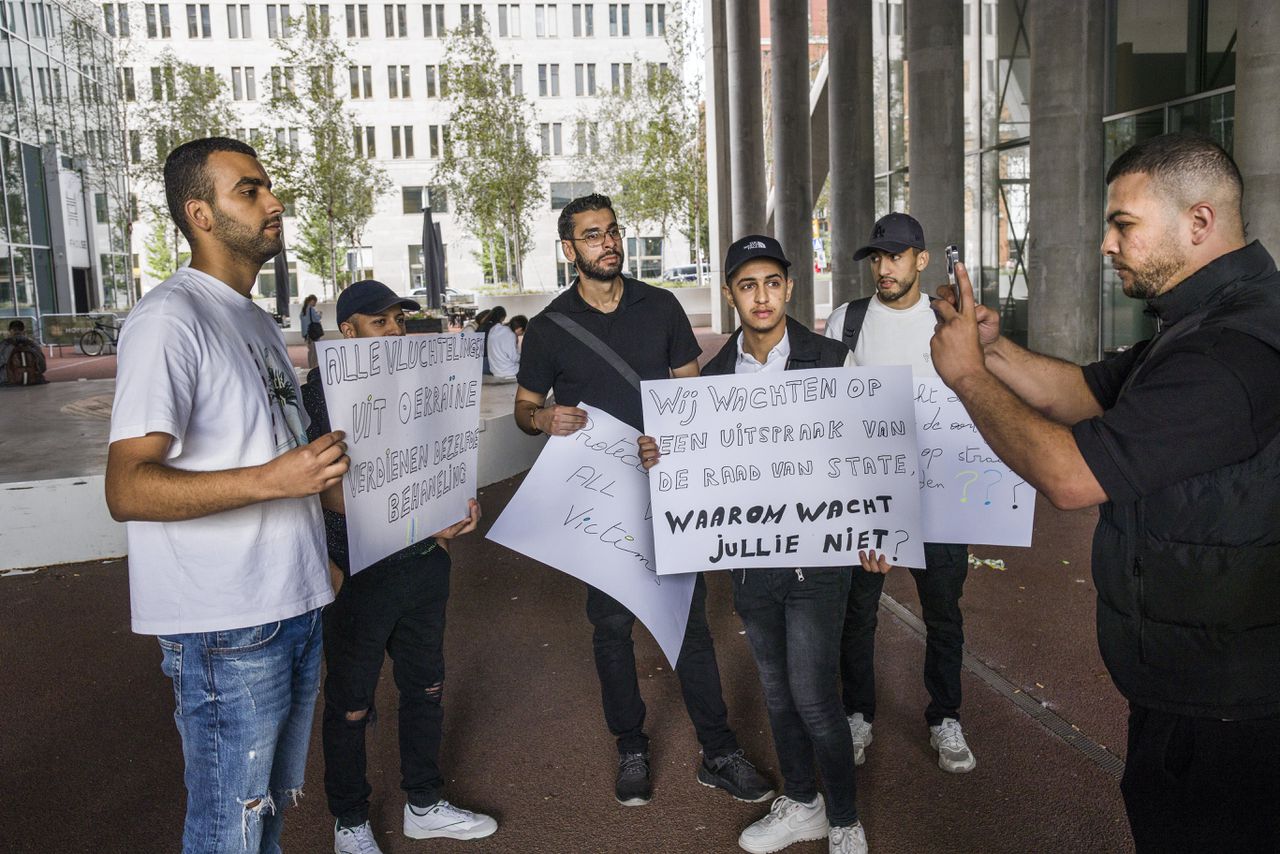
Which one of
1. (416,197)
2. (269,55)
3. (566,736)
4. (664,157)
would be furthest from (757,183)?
(269,55)

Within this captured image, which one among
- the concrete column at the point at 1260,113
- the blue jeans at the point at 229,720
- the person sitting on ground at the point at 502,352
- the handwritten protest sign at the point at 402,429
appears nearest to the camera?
the blue jeans at the point at 229,720

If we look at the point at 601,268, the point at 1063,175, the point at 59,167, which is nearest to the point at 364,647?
the point at 601,268

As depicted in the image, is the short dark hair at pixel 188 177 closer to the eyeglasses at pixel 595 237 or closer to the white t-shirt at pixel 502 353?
the eyeglasses at pixel 595 237

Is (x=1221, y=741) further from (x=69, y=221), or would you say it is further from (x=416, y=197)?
(x=416, y=197)

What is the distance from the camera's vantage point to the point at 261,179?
2889 millimetres

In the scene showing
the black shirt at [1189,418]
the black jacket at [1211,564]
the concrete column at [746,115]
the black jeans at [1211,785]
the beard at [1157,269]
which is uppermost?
the concrete column at [746,115]

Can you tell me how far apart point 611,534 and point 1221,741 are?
2404mm

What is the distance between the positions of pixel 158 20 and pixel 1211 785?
86.0 m

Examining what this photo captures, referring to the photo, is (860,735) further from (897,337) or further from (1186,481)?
(1186,481)

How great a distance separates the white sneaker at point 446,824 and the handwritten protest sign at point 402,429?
3.91 ft

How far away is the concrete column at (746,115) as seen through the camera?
27.9m

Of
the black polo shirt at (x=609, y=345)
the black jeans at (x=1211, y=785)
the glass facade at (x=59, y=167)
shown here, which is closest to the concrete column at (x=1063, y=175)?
the black polo shirt at (x=609, y=345)

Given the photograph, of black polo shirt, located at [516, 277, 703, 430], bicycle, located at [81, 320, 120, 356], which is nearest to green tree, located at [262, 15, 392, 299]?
bicycle, located at [81, 320, 120, 356]

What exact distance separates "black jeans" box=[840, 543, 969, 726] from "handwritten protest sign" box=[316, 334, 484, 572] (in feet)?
5.96
